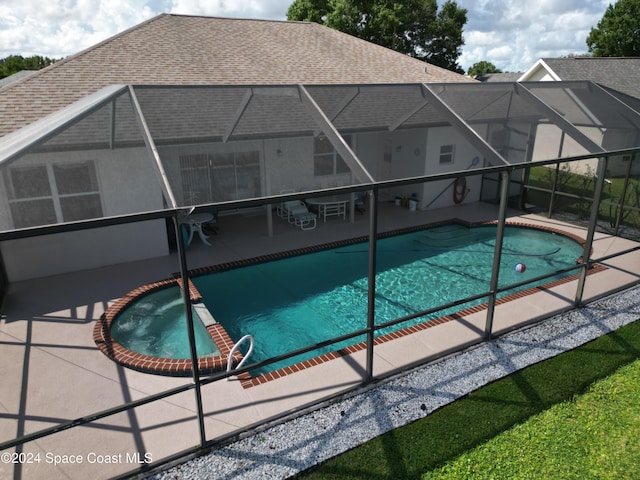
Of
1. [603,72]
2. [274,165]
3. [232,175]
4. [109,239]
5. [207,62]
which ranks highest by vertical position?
[603,72]

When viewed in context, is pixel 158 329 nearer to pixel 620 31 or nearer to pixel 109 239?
pixel 109 239

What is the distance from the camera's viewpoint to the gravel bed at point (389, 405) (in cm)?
458

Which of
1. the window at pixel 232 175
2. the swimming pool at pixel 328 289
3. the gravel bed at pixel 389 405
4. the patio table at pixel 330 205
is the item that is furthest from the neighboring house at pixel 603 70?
the gravel bed at pixel 389 405

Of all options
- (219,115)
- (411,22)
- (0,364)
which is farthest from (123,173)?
(411,22)

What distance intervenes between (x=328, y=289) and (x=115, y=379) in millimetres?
4837

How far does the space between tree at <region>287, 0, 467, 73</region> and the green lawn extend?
3397 cm

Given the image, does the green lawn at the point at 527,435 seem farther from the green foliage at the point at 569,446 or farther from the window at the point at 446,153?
the window at the point at 446,153

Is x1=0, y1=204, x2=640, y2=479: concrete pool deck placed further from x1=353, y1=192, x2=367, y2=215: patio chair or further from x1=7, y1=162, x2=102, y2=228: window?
x1=353, y1=192, x2=367, y2=215: patio chair

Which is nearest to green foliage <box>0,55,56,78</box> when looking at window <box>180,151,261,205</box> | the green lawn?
window <box>180,151,261,205</box>

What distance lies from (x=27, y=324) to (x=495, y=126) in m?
10.5

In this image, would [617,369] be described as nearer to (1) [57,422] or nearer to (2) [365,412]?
(2) [365,412]

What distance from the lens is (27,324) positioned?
7.62 m

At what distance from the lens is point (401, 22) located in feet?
118

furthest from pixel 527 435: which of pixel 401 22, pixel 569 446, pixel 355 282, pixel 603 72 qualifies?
pixel 401 22
